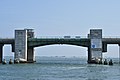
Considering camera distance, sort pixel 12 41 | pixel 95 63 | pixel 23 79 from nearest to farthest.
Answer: pixel 23 79 → pixel 95 63 → pixel 12 41

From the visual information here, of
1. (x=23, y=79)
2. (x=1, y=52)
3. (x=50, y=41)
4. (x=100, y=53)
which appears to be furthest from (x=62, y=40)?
(x=23, y=79)

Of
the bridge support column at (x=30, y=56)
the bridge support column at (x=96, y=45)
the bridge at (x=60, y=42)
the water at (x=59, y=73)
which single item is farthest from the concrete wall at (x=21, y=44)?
the water at (x=59, y=73)

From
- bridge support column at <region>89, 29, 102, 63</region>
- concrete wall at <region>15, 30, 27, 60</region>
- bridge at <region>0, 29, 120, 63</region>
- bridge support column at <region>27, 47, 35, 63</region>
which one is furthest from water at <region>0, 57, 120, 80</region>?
bridge support column at <region>27, 47, 35, 63</region>

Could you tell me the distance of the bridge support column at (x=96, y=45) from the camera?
122 meters

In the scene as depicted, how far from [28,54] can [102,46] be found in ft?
75.7

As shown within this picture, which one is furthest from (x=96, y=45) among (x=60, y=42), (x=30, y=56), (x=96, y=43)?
(x=30, y=56)

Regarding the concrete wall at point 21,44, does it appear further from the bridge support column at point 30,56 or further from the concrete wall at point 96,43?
the concrete wall at point 96,43

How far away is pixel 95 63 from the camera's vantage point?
394 ft

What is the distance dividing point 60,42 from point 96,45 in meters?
10.6

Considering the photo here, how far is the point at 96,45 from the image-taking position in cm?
12175

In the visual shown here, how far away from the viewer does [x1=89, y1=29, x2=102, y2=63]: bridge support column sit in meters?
122

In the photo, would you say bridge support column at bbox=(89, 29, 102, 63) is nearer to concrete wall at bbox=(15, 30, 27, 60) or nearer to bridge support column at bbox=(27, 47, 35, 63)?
bridge support column at bbox=(27, 47, 35, 63)

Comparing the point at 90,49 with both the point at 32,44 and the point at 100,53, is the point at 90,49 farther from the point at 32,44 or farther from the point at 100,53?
the point at 32,44

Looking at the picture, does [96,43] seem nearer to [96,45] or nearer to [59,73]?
[96,45]
